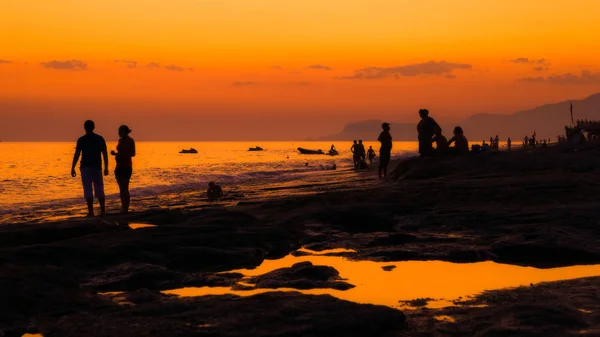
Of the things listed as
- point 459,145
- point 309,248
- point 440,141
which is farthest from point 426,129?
point 309,248

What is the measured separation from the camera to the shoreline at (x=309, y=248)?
19.6ft

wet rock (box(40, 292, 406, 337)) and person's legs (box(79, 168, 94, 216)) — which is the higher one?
person's legs (box(79, 168, 94, 216))

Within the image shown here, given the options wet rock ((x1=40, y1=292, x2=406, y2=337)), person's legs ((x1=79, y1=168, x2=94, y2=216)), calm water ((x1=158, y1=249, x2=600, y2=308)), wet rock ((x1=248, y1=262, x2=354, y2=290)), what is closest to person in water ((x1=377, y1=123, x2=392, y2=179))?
person's legs ((x1=79, y1=168, x2=94, y2=216))

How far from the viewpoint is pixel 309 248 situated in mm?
10953

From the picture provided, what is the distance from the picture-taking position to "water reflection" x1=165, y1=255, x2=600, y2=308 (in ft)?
24.1

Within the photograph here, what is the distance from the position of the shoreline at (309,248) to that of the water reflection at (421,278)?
1.00ft

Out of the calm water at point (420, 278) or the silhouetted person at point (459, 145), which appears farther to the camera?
the silhouetted person at point (459, 145)

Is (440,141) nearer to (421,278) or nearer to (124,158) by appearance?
(124,158)

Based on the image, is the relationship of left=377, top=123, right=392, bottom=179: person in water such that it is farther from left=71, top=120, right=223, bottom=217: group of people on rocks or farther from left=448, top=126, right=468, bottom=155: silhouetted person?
left=71, top=120, right=223, bottom=217: group of people on rocks

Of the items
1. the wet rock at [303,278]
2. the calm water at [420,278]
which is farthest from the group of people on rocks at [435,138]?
the wet rock at [303,278]

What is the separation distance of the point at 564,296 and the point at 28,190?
39.7m

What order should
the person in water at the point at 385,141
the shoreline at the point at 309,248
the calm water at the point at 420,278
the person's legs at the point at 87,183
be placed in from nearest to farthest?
A: the shoreline at the point at 309,248
the calm water at the point at 420,278
the person's legs at the point at 87,183
the person in water at the point at 385,141

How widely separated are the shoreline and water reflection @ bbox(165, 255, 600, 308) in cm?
30

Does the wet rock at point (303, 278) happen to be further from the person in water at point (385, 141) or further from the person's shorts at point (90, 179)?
the person in water at point (385, 141)
